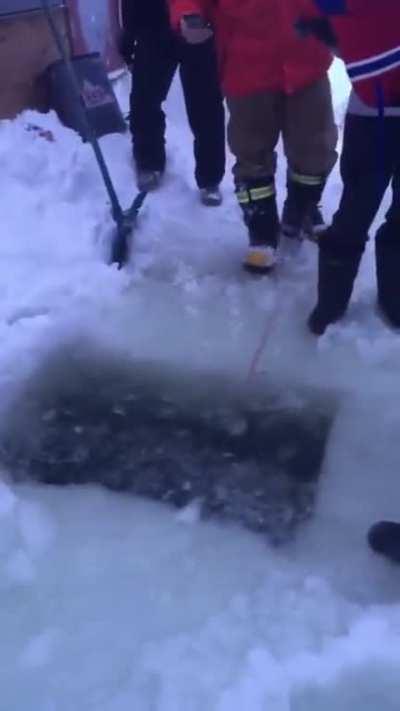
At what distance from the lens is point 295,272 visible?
373 centimetres

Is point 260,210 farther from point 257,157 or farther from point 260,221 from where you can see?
point 257,157

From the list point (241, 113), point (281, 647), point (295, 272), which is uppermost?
point (241, 113)

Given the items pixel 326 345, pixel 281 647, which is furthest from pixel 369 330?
pixel 281 647

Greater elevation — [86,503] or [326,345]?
[86,503]

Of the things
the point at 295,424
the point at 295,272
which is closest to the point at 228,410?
the point at 295,424

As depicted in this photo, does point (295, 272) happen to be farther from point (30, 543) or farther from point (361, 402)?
point (30, 543)

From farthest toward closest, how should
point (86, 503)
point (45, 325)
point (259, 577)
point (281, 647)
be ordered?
point (45, 325), point (86, 503), point (259, 577), point (281, 647)

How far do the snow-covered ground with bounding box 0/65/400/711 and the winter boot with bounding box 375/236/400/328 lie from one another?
0.17ft

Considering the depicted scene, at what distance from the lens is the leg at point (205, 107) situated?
391 centimetres

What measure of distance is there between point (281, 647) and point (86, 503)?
0.69 meters

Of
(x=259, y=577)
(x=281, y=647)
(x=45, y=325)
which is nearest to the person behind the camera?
(x=281, y=647)

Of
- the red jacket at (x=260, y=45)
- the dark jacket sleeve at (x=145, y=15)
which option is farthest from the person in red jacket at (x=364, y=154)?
the dark jacket sleeve at (x=145, y=15)

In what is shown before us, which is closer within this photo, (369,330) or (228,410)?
(228,410)

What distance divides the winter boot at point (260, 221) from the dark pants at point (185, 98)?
0.47 meters
